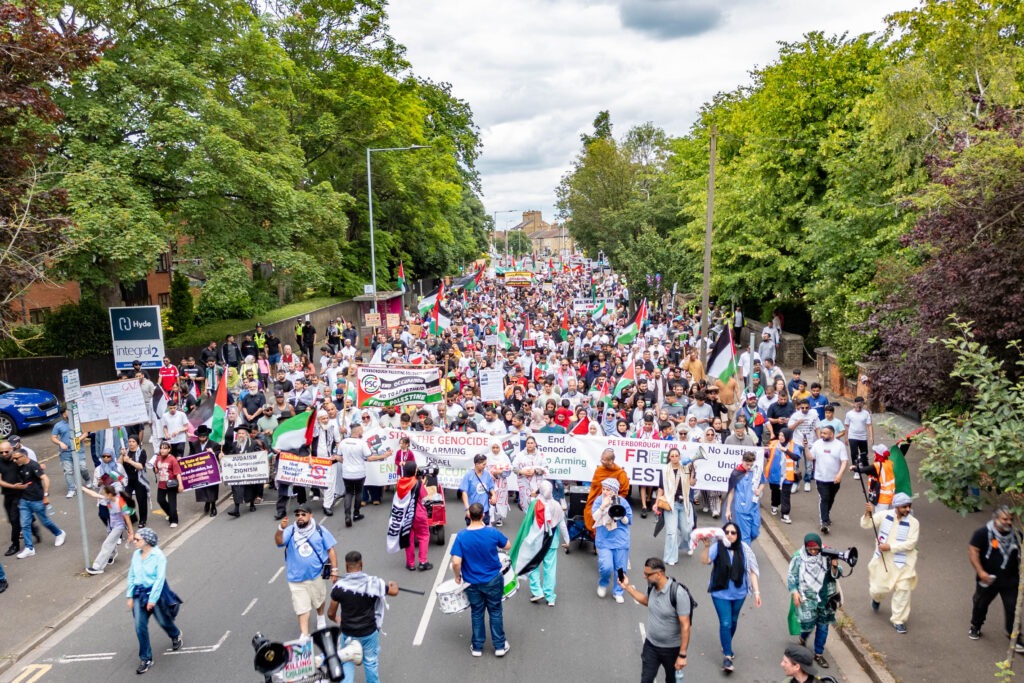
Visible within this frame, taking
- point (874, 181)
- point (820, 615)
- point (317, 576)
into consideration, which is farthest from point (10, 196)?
point (874, 181)

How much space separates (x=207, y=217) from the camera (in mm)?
22156

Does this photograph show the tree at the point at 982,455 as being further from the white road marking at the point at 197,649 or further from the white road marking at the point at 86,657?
the white road marking at the point at 86,657

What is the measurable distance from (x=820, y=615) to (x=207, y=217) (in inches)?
795

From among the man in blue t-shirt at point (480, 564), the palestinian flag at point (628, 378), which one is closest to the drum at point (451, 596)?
the man in blue t-shirt at point (480, 564)

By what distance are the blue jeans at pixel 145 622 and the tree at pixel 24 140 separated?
639cm

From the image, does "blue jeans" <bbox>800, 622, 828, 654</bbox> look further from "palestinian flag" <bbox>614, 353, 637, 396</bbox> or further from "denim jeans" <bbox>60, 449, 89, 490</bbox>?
"denim jeans" <bbox>60, 449, 89, 490</bbox>

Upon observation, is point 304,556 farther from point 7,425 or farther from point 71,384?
point 7,425

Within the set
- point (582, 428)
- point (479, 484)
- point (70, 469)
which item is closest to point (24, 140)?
point (70, 469)

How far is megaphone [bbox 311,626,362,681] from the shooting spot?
19.2 ft

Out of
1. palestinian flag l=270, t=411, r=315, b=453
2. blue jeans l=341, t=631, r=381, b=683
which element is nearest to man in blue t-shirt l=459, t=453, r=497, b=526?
blue jeans l=341, t=631, r=381, b=683

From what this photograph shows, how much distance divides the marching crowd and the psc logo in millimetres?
697

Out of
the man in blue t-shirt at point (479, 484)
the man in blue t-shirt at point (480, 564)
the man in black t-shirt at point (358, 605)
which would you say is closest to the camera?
the man in black t-shirt at point (358, 605)

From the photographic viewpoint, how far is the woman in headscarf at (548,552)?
842cm

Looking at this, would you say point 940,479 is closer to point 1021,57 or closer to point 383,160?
point 1021,57
